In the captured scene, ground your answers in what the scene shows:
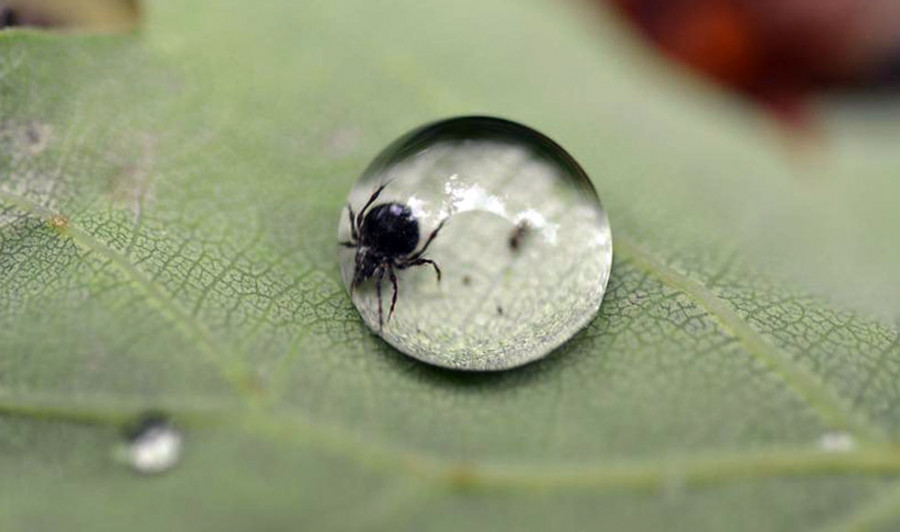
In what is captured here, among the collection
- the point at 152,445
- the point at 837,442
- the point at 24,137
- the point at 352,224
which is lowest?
the point at 837,442

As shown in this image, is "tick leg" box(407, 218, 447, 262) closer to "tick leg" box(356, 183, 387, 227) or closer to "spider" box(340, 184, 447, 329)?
"spider" box(340, 184, 447, 329)

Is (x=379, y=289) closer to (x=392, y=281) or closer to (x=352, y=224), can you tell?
(x=392, y=281)

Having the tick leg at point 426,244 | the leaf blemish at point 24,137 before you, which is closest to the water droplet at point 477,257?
the tick leg at point 426,244

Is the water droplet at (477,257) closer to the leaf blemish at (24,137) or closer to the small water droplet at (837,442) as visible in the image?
the small water droplet at (837,442)

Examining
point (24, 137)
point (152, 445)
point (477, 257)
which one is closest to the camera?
point (152, 445)

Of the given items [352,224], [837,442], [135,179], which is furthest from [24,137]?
[837,442]
